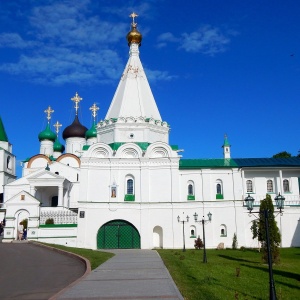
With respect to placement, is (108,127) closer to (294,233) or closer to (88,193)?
(88,193)

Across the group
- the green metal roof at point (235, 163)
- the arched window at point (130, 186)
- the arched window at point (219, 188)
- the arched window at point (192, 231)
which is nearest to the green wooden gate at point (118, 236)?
the arched window at point (130, 186)

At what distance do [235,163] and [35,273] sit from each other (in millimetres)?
20703

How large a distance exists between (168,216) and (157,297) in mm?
20286

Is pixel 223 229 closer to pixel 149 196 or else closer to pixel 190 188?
pixel 190 188

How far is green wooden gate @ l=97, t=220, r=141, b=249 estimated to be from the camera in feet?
92.5

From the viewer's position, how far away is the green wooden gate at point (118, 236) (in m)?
28.2

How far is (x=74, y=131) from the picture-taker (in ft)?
148

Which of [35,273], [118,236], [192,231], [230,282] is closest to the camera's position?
[230,282]

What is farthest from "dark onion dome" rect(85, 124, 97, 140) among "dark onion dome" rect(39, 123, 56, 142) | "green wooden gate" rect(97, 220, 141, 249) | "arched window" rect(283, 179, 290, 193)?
"arched window" rect(283, 179, 290, 193)

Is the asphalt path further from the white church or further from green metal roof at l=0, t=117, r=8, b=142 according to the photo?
green metal roof at l=0, t=117, r=8, b=142

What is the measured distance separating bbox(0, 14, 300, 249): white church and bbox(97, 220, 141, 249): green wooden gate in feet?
0.23

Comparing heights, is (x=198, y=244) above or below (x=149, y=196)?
below

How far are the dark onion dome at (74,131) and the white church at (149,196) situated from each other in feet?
46.2

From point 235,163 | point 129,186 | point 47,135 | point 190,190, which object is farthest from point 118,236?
point 47,135
